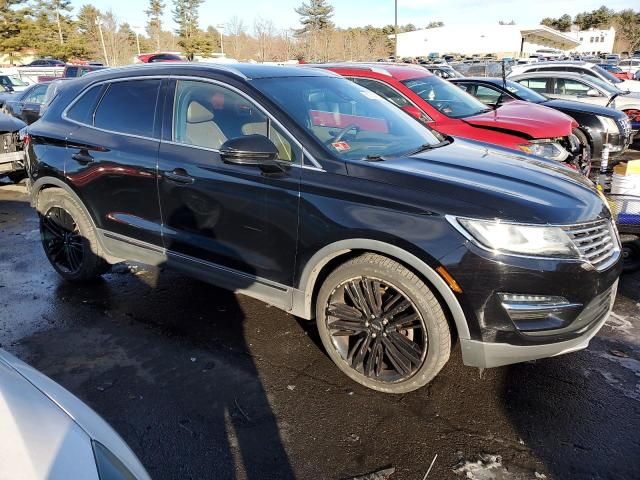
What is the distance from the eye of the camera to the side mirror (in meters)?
3.03

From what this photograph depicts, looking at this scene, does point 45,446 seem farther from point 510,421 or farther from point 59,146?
point 59,146

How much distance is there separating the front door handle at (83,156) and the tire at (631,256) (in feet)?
15.3

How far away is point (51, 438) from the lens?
1.51 m

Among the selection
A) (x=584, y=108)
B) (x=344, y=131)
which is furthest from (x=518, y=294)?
(x=584, y=108)

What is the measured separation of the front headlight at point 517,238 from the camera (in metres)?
2.56

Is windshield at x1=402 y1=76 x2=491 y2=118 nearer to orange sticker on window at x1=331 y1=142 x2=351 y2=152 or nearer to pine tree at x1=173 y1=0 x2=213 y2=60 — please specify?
orange sticker on window at x1=331 y1=142 x2=351 y2=152

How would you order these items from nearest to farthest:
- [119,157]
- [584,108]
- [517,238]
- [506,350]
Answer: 1. [517,238]
2. [506,350]
3. [119,157]
4. [584,108]

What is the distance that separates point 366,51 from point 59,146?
55.2 meters

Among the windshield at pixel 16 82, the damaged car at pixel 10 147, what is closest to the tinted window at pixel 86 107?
the damaged car at pixel 10 147

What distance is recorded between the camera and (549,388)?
3.10m

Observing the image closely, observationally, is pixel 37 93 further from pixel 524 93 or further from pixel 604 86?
pixel 604 86

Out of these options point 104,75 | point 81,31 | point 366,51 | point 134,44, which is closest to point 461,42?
point 366,51

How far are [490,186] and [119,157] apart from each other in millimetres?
2678

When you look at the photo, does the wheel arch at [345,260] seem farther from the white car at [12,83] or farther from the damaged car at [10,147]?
the white car at [12,83]
